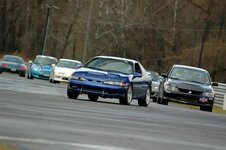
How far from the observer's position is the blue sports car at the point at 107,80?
25.9 m

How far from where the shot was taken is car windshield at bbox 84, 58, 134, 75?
1057 inches

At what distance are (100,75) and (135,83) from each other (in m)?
1.57

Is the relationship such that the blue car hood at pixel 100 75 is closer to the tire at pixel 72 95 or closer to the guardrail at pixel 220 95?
the tire at pixel 72 95

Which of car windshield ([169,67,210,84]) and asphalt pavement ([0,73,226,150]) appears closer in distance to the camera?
asphalt pavement ([0,73,226,150])

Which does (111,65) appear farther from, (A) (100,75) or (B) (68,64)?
(B) (68,64)

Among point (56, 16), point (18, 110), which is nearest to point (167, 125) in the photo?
point (18, 110)

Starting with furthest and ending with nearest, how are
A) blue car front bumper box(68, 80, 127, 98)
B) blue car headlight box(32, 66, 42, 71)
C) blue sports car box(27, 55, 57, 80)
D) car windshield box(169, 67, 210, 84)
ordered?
blue car headlight box(32, 66, 42, 71)
blue sports car box(27, 55, 57, 80)
car windshield box(169, 67, 210, 84)
blue car front bumper box(68, 80, 127, 98)

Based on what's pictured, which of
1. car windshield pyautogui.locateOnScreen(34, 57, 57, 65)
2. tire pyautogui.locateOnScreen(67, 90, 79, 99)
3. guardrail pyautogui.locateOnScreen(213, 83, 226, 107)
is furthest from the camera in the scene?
car windshield pyautogui.locateOnScreen(34, 57, 57, 65)

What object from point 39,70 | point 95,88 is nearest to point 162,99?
point 95,88

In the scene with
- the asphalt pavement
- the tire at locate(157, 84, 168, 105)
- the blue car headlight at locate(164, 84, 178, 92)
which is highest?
the asphalt pavement

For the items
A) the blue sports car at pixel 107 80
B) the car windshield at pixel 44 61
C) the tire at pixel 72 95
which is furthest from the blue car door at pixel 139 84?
→ the car windshield at pixel 44 61

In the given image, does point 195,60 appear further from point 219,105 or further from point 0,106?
point 0,106

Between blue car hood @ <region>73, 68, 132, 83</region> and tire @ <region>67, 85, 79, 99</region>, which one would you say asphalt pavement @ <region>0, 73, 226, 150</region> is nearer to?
blue car hood @ <region>73, 68, 132, 83</region>

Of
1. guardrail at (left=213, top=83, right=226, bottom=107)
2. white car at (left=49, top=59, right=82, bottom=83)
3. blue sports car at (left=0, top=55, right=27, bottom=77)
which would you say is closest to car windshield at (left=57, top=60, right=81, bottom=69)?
white car at (left=49, top=59, right=82, bottom=83)
